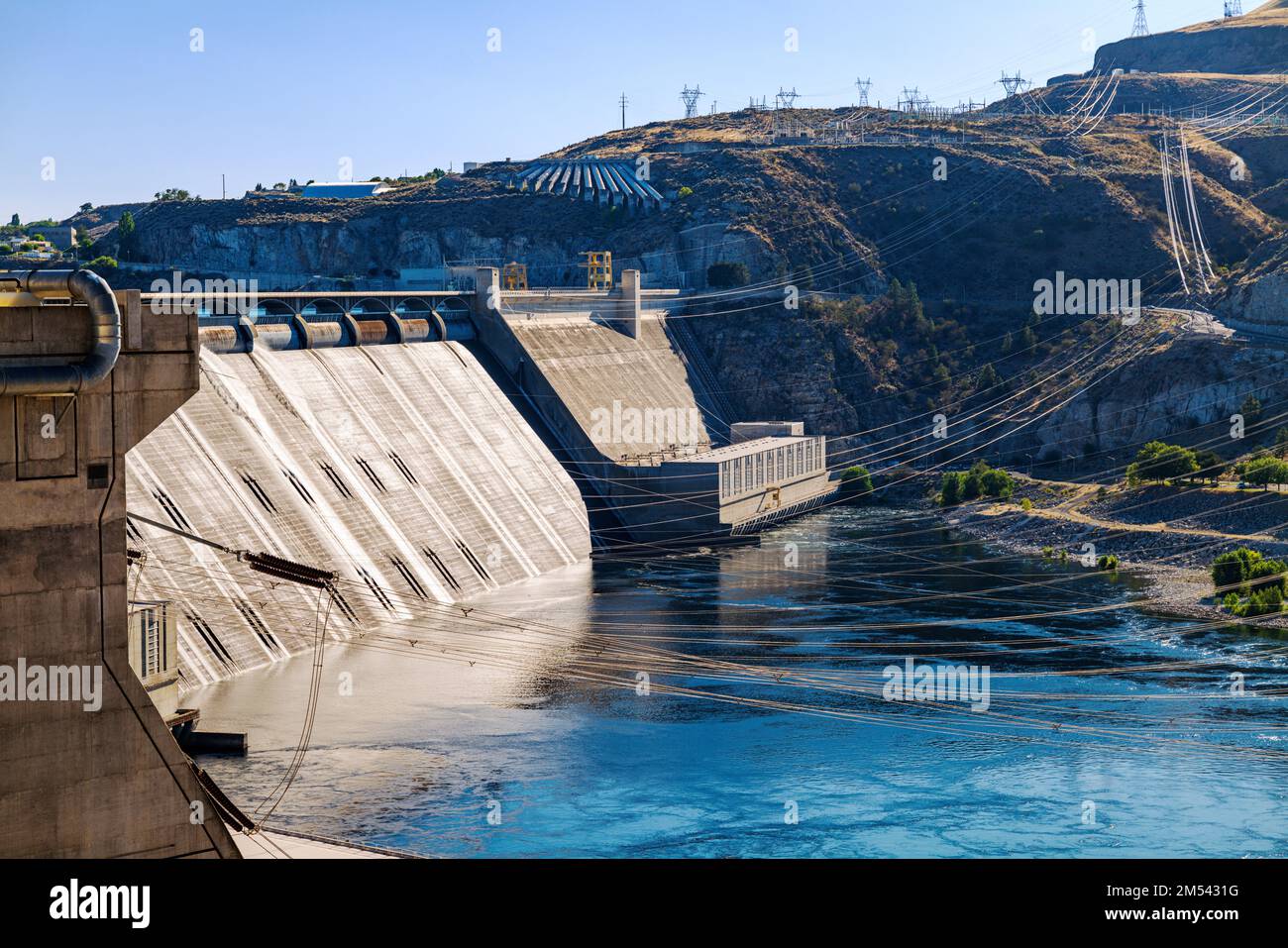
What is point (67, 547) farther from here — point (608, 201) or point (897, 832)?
point (608, 201)

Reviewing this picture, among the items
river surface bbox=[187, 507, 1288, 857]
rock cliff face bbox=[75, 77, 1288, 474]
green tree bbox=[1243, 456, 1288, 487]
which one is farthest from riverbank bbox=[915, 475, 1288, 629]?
rock cliff face bbox=[75, 77, 1288, 474]

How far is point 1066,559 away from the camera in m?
69.5

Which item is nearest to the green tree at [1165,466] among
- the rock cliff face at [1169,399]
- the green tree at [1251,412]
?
the green tree at [1251,412]

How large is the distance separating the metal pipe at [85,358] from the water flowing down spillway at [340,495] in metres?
26.9

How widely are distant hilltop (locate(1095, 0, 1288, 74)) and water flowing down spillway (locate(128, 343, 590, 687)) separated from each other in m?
140

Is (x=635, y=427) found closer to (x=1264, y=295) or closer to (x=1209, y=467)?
(x=1209, y=467)

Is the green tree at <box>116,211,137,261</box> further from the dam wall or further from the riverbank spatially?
the riverbank

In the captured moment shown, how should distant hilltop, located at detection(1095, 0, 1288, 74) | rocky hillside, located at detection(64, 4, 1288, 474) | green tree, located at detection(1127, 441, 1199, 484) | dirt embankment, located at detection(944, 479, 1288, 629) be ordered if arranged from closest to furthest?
dirt embankment, located at detection(944, 479, 1288, 629)
green tree, located at detection(1127, 441, 1199, 484)
rocky hillside, located at detection(64, 4, 1288, 474)
distant hilltop, located at detection(1095, 0, 1288, 74)

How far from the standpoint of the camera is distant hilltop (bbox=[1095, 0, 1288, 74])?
184 meters

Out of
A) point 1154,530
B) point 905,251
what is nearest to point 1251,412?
point 1154,530

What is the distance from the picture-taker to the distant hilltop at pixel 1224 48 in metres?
184

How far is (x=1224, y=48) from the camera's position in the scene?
18850 cm

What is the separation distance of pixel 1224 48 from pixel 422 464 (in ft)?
506

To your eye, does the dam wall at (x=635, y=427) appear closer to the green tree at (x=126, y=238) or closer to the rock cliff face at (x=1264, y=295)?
the rock cliff face at (x=1264, y=295)
